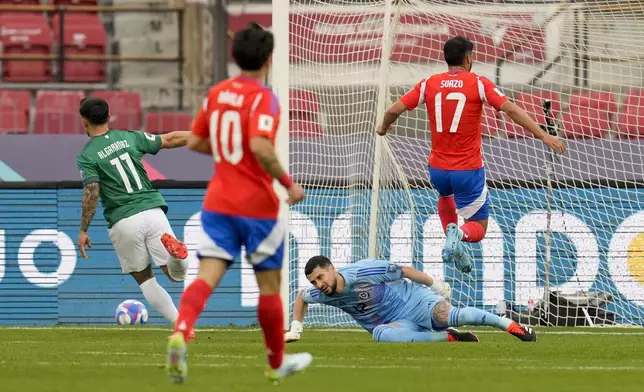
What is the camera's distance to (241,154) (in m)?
6.71

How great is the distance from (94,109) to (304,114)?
14.0ft

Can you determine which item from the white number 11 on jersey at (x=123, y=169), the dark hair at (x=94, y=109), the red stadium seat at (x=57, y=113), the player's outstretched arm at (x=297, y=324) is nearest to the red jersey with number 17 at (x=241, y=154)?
the player's outstretched arm at (x=297, y=324)

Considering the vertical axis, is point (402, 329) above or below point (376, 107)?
below

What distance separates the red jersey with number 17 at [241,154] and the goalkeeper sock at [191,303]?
407 millimetres

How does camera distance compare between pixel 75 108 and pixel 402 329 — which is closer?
pixel 402 329

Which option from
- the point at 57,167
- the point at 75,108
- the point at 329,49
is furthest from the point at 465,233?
the point at 75,108

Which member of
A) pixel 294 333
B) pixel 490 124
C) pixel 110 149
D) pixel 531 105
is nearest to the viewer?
pixel 294 333

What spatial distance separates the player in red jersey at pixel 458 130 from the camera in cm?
1103

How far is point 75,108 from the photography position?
58.7 ft

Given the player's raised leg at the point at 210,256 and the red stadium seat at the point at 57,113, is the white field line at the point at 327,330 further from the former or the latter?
the player's raised leg at the point at 210,256

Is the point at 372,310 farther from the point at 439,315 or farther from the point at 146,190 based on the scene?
the point at 146,190

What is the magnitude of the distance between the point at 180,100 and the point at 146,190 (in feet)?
21.8

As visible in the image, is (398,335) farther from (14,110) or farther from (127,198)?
(14,110)

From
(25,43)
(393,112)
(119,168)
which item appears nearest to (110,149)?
(119,168)
